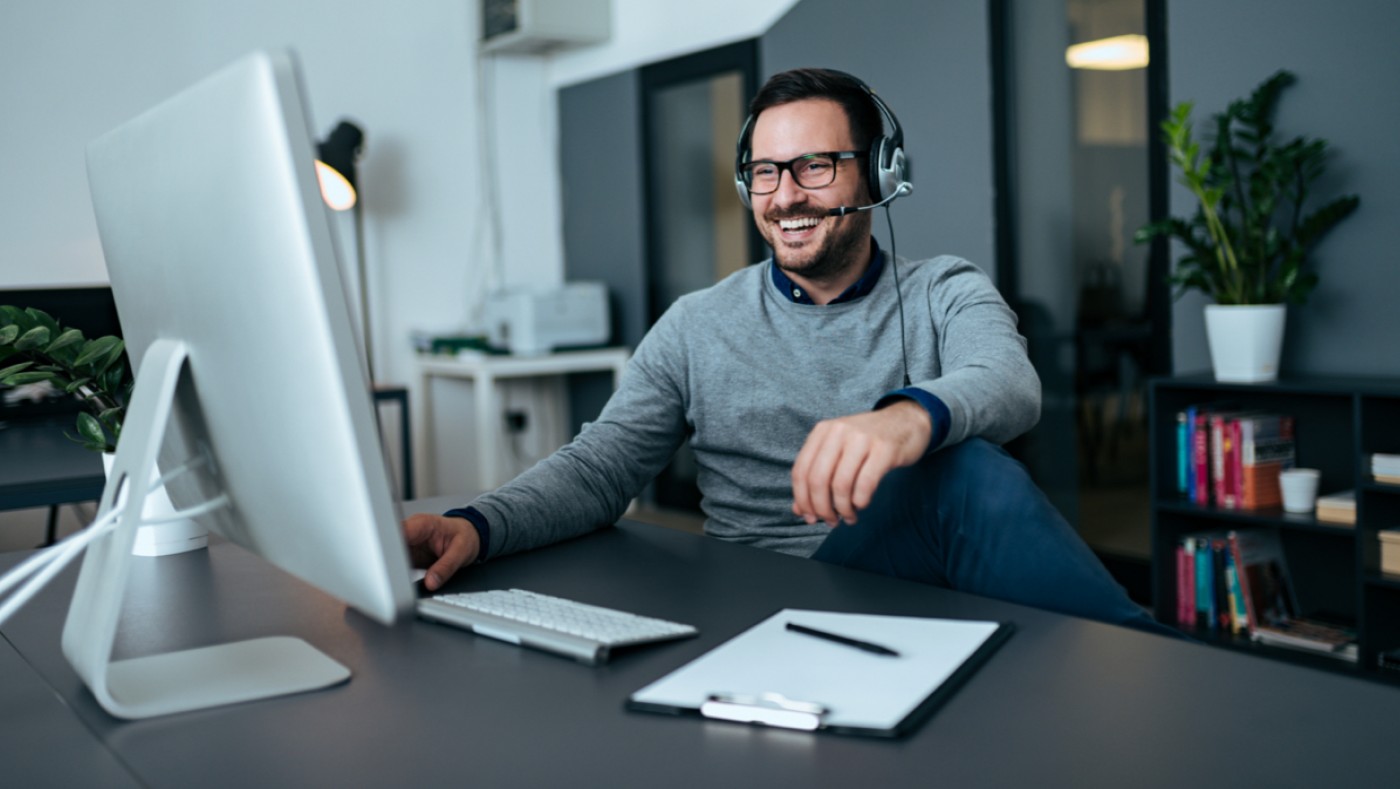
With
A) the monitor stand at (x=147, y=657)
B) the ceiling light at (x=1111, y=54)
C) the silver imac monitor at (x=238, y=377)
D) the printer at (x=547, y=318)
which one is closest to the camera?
the silver imac monitor at (x=238, y=377)

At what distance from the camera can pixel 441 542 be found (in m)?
1.14

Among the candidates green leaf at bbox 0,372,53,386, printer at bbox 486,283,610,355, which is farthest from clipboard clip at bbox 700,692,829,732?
printer at bbox 486,283,610,355

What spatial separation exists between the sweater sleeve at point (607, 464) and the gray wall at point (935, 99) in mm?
2017

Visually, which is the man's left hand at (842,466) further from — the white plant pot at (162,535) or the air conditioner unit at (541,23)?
the air conditioner unit at (541,23)

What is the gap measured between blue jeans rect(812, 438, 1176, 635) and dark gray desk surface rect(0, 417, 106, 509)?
197cm

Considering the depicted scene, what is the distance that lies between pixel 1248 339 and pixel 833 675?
220cm

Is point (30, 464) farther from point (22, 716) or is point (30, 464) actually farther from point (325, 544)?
point (325, 544)

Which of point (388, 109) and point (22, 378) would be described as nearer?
point (22, 378)

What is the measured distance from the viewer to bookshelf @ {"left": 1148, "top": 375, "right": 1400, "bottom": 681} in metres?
2.46

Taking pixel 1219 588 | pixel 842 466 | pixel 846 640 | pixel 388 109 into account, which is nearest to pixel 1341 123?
pixel 1219 588

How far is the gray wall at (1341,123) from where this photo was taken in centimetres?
260

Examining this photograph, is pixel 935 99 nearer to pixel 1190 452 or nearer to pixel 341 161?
pixel 1190 452

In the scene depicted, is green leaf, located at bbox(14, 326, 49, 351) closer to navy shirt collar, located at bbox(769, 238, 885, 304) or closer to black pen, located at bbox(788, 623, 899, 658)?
black pen, located at bbox(788, 623, 899, 658)

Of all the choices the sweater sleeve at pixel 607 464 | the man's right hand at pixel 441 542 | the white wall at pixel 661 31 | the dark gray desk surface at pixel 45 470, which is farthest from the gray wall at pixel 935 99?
the man's right hand at pixel 441 542
